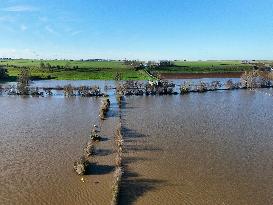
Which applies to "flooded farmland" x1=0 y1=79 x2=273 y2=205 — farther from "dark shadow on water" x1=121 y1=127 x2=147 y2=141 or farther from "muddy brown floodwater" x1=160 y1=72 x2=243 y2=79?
"muddy brown floodwater" x1=160 y1=72 x2=243 y2=79

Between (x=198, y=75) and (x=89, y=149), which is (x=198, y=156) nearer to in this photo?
(x=89, y=149)

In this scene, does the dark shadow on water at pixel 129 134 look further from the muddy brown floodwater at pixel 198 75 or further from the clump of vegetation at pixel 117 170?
the muddy brown floodwater at pixel 198 75

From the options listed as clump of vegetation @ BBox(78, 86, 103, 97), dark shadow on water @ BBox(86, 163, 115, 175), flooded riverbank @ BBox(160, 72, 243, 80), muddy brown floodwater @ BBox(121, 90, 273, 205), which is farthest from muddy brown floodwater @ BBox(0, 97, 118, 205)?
flooded riverbank @ BBox(160, 72, 243, 80)

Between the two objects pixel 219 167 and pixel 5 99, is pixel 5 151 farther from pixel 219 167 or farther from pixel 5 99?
pixel 5 99

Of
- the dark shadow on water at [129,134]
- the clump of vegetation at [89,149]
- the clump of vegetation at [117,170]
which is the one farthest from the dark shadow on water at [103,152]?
the dark shadow on water at [129,134]

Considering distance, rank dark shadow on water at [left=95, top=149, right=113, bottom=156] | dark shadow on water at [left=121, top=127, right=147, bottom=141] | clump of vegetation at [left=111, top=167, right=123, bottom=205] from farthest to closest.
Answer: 1. dark shadow on water at [left=121, top=127, right=147, bottom=141]
2. dark shadow on water at [left=95, top=149, right=113, bottom=156]
3. clump of vegetation at [left=111, top=167, right=123, bottom=205]

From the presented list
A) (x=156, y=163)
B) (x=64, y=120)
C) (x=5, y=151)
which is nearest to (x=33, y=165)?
(x=5, y=151)
